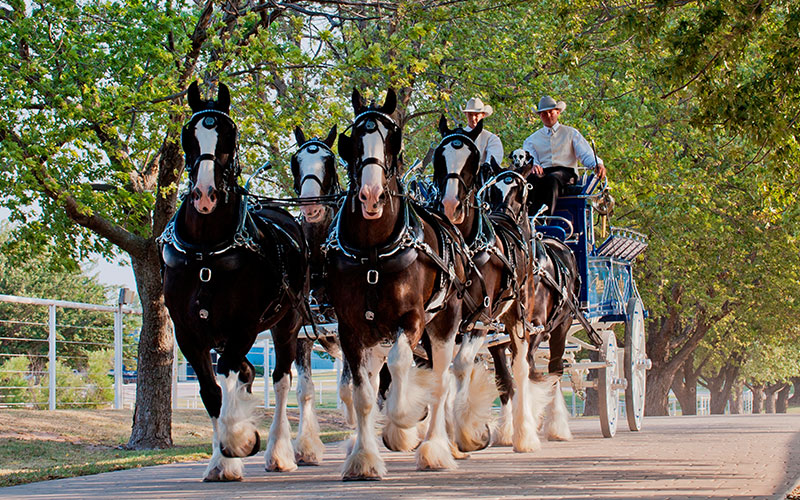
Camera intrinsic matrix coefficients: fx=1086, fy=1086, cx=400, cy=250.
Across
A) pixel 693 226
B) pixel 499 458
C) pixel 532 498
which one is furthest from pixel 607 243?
pixel 693 226

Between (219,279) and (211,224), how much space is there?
0.44m

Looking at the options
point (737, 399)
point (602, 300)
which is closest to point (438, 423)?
point (602, 300)

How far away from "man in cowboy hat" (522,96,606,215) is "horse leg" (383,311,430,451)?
5174 mm

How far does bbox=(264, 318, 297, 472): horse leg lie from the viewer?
9406mm

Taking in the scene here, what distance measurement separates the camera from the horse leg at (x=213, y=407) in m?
8.38

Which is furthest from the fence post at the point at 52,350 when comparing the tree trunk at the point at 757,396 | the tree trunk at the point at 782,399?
the tree trunk at the point at 782,399

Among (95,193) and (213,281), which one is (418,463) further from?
(95,193)

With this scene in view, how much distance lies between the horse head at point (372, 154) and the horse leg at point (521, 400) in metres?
3.27

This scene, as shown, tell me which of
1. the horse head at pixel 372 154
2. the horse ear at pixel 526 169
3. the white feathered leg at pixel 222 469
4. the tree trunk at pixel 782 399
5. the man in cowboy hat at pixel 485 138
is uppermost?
the man in cowboy hat at pixel 485 138

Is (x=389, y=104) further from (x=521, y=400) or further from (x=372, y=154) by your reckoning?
(x=521, y=400)

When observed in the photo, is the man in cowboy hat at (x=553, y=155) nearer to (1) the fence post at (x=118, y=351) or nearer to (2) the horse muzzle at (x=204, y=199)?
(2) the horse muzzle at (x=204, y=199)

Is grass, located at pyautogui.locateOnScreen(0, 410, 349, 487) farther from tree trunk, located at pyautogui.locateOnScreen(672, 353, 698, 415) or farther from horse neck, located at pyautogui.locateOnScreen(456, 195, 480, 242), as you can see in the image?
tree trunk, located at pyautogui.locateOnScreen(672, 353, 698, 415)

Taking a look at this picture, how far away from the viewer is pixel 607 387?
543 inches

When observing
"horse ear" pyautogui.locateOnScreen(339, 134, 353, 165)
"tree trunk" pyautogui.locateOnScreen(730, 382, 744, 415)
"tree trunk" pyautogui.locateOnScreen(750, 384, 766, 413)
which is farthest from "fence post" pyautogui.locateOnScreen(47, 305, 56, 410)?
"tree trunk" pyautogui.locateOnScreen(730, 382, 744, 415)
